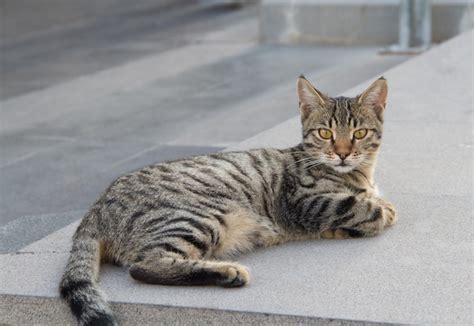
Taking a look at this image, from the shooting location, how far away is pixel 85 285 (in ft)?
14.6

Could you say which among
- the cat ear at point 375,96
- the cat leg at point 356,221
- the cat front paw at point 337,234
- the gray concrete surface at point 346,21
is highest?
the cat ear at point 375,96

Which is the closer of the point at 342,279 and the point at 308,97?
the point at 342,279

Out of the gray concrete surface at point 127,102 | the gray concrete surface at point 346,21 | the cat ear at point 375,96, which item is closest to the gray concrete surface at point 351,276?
the cat ear at point 375,96

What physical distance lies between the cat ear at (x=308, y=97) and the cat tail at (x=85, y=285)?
140 cm

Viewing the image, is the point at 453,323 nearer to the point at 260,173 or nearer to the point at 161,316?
the point at 161,316

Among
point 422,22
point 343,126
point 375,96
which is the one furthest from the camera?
point 422,22

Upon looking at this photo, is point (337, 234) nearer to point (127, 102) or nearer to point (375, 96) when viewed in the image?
point (375, 96)

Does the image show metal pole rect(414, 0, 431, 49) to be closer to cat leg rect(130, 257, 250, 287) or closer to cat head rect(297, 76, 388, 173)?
cat head rect(297, 76, 388, 173)

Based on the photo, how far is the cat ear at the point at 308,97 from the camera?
5328mm

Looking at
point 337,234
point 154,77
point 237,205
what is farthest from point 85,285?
point 154,77

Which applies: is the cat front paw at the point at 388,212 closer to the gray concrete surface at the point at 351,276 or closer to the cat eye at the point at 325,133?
the gray concrete surface at the point at 351,276

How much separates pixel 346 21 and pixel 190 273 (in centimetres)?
1028

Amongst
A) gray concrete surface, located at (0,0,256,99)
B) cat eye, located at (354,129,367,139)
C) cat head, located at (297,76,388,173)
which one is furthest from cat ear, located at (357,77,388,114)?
gray concrete surface, located at (0,0,256,99)

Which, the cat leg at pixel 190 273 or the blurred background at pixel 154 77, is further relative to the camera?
the blurred background at pixel 154 77
